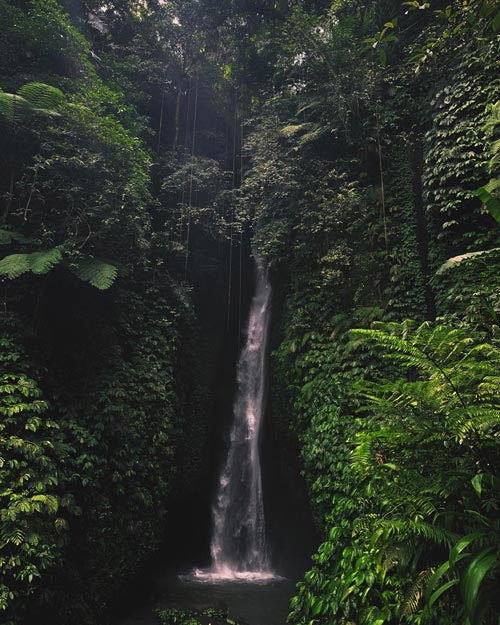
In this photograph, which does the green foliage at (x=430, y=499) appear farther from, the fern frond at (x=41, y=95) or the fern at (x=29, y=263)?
the fern frond at (x=41, y=95)

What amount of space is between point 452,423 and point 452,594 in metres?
1.16

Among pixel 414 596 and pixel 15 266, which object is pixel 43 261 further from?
pixel 414 596

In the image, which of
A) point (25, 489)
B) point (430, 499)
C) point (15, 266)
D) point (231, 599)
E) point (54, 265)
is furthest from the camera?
point (231, 599)

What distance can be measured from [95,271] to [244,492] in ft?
20.5

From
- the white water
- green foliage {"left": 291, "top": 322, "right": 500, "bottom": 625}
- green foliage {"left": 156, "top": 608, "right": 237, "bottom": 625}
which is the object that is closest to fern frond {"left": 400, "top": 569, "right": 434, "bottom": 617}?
green foliage {"left": 291, "top": 322, "right": 500, "bottom": 625}

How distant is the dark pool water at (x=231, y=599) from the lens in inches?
247

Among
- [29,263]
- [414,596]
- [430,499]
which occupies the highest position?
[29,263]

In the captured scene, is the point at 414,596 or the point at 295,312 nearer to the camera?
the point at 414,596

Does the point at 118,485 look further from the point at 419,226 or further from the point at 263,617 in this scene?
the point at 419,226

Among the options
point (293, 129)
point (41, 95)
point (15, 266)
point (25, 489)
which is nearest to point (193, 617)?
point (25, 489)

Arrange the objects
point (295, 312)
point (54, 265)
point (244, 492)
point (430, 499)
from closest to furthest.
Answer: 1. point (430, 499)
2. point (54, 265)
3. point (295, 312)
4. point (244, 492)

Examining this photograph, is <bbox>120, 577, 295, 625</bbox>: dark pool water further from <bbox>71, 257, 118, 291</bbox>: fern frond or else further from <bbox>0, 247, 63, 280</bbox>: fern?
<bbox>0, 247, 63, 280</bbox>: fern

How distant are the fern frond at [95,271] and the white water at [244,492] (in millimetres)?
5335

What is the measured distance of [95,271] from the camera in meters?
6.64
